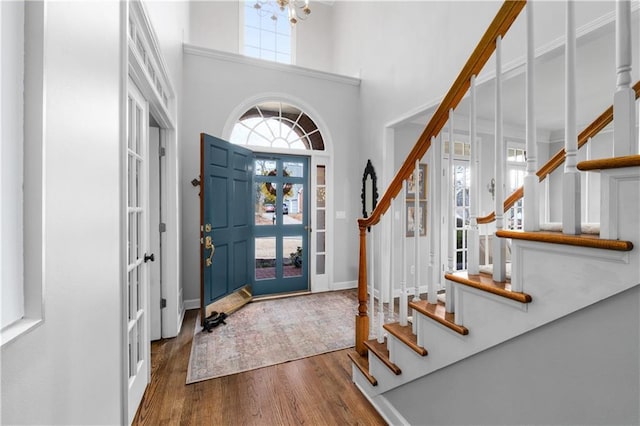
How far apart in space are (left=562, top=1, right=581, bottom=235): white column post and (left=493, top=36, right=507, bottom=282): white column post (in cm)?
23

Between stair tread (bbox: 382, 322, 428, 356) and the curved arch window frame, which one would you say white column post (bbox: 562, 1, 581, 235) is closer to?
stair tread (bbox: 382, 322, 428, 356)

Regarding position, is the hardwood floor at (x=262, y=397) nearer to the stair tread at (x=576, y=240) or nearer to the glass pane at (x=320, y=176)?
the stair tread at (x=576, y=240)

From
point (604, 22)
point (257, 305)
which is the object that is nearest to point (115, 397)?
point (257, 305)

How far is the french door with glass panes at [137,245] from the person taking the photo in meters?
1.65

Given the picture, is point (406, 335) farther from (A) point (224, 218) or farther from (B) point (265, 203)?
(B) point (265, 203)

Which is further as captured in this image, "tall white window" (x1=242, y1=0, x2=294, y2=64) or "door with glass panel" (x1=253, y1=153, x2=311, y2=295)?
"tall white window" (x1=242, y1=0, x2=294, y2=64)

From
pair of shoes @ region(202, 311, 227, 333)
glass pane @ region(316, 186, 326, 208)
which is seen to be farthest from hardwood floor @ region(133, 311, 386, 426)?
glass pane @ region(316, 186, 326, 208)

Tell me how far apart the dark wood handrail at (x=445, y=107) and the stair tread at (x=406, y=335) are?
395mm

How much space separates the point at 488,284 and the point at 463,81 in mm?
857

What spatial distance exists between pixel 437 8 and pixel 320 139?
2.04 m

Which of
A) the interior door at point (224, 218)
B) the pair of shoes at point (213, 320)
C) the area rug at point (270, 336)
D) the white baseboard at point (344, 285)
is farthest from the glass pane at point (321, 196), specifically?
the pair of shoes at point (213, 320)

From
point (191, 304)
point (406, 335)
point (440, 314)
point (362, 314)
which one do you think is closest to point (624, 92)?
point (440, 314)

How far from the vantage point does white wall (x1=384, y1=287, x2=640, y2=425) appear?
2.33 feet

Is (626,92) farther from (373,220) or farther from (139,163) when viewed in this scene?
(139,163)
